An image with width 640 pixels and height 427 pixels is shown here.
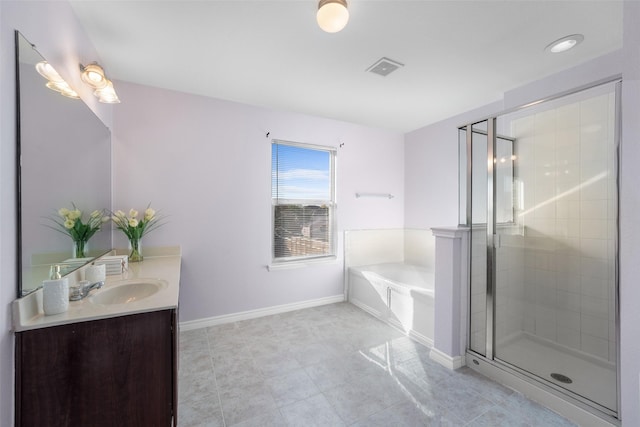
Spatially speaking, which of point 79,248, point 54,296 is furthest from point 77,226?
point 54,296

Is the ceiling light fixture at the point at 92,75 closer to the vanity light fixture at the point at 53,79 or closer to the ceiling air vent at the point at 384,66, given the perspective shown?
the vanity light fixture at the point at 53,79

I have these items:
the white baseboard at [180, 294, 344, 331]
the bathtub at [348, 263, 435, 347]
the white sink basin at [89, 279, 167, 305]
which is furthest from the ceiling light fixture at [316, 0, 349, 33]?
the white baseboard at [180, 294, 344, 331]

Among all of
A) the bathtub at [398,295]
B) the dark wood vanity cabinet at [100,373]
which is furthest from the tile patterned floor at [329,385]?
the dark wood vanity cabinet at [100,373]

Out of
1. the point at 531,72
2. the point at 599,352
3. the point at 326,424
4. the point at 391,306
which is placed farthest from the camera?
the point at 391,306

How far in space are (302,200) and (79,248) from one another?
221 cm

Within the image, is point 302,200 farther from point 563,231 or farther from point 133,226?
point 563,231

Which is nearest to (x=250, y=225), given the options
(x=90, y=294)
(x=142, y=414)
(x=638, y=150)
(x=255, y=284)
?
(x=255, y=284)

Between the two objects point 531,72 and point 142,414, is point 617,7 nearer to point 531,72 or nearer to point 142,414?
point 531,72

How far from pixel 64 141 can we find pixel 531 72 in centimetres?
357

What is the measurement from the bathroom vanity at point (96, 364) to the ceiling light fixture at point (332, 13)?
1.76 m

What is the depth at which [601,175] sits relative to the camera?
6.44 feet

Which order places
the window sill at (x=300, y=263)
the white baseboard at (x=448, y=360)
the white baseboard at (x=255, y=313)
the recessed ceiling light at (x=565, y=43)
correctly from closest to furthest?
1. the recessed ceiling light at (x=565, y=43)
2. the white baseboard at (x=448, y=360)
3. the white baseboard at (x=255, y=313)
4. the window sill at (x=300, y=263)

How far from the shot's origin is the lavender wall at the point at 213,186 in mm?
2547

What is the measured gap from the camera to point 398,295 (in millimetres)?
2842
